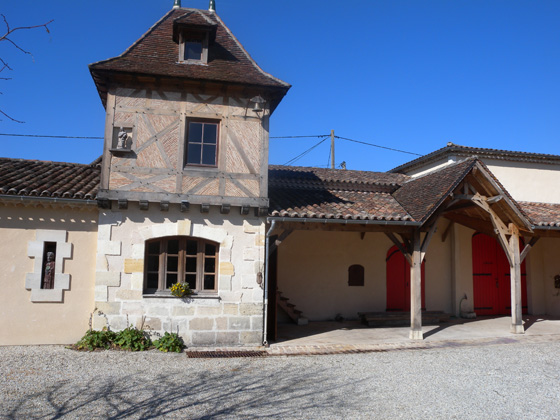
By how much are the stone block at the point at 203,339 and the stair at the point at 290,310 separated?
3.06 meters

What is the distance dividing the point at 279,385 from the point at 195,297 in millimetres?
2842

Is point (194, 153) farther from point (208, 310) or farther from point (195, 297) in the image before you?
point (208, 310)

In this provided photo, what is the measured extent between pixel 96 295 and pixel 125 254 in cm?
89

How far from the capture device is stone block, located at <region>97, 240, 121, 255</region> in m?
8.12

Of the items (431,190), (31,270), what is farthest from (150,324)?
(431,190)

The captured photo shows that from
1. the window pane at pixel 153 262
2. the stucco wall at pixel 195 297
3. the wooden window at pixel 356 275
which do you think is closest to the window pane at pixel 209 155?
the stucco wall at pixel 195 297

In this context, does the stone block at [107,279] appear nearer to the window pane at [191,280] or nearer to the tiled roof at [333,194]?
the window pane at [191,280]

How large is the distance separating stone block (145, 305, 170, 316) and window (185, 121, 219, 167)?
284 centimetres

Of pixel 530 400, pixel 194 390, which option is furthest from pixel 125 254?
pixel 530 400

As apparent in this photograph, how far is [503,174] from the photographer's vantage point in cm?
1345

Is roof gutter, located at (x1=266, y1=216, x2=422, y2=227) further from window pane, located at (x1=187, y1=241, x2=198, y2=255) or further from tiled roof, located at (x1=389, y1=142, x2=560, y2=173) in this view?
tiled roof, located at (x1=389, y1=142, x2=560, y2=173)

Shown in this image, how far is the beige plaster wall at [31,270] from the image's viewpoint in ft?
26.5

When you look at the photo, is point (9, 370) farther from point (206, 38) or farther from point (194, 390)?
point (206, 38)

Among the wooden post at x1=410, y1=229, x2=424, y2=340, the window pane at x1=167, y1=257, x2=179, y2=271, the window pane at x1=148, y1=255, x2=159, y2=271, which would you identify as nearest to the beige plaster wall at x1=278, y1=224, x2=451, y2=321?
the wooden post at x1=410, y1=229, x2=424, y2=340
